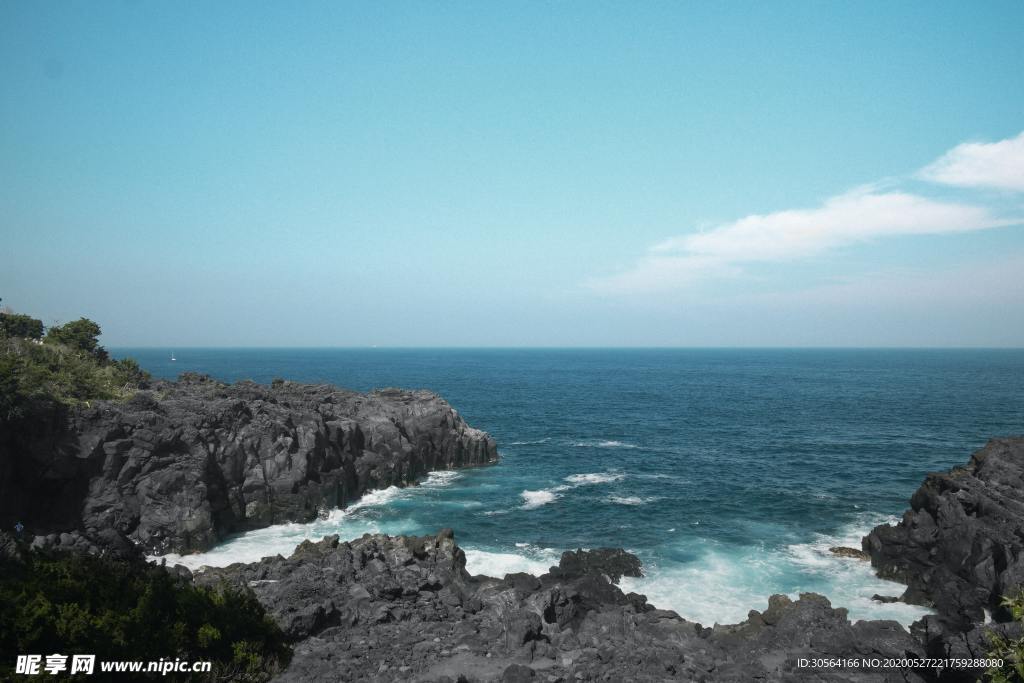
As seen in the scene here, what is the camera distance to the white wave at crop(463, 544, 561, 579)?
41.7 metres

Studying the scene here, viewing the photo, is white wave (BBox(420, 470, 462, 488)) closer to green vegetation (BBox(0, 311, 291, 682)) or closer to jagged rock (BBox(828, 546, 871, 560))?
green vegetation (BBox(0, 311, 291, 682))

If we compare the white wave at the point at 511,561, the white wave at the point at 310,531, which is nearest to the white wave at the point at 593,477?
the white wave at the point at 310,531

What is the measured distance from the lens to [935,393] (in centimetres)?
13912

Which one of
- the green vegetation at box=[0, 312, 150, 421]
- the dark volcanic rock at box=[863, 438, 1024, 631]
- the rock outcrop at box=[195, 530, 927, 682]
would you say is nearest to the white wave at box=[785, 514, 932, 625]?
the dark volcanic rock at box=[863, 438, 1024, 631]

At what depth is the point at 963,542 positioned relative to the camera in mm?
38656

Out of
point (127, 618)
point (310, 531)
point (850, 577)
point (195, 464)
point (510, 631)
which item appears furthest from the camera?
point (310, 531)

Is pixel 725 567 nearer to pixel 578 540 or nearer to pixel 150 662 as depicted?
pixel 578 540

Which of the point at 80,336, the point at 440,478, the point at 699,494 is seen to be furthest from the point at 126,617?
the point at 80,336

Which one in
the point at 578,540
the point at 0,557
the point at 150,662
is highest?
the point at 0,557

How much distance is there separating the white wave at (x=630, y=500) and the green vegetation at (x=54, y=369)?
47924 mm

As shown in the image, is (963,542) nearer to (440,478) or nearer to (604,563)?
(604,563)

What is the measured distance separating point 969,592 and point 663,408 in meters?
87.6

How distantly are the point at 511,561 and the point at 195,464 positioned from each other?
89.4 feet

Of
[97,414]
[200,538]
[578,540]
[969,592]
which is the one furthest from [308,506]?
[969,592]
